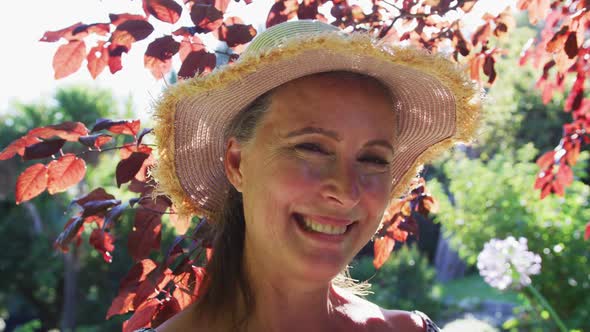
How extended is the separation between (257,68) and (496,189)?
258 inches

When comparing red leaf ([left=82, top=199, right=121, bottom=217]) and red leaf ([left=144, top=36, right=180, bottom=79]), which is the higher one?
red leaf ([left=144, top=36, right=180, bottom=79])

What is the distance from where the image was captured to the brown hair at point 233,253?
1.44 meters

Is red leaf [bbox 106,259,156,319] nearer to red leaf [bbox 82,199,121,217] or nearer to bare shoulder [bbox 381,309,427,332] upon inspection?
red leaf [bbox 82,199,121,217]

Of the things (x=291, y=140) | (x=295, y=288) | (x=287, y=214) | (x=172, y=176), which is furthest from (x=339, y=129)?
(x=172, y=176)

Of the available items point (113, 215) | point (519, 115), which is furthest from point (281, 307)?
point (519, 115)

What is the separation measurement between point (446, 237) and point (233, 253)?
7.06m

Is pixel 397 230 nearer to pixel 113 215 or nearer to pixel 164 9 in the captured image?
pixel 113 215

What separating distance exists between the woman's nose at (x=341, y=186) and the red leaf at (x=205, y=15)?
53cm

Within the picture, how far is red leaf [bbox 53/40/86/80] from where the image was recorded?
1.58 m

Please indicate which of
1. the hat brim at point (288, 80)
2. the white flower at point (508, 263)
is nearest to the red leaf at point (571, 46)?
the hat brim at point (288, 80)

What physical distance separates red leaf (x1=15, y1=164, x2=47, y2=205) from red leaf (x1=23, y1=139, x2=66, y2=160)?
12cm

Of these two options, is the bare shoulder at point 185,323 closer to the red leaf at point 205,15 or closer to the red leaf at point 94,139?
the red leaf at point 94,139

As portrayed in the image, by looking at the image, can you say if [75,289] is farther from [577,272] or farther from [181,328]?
[181,328]

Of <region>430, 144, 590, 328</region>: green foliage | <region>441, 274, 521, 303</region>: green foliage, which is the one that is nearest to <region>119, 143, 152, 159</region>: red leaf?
<region>430, 144, 590, 328</region>: green foliage
